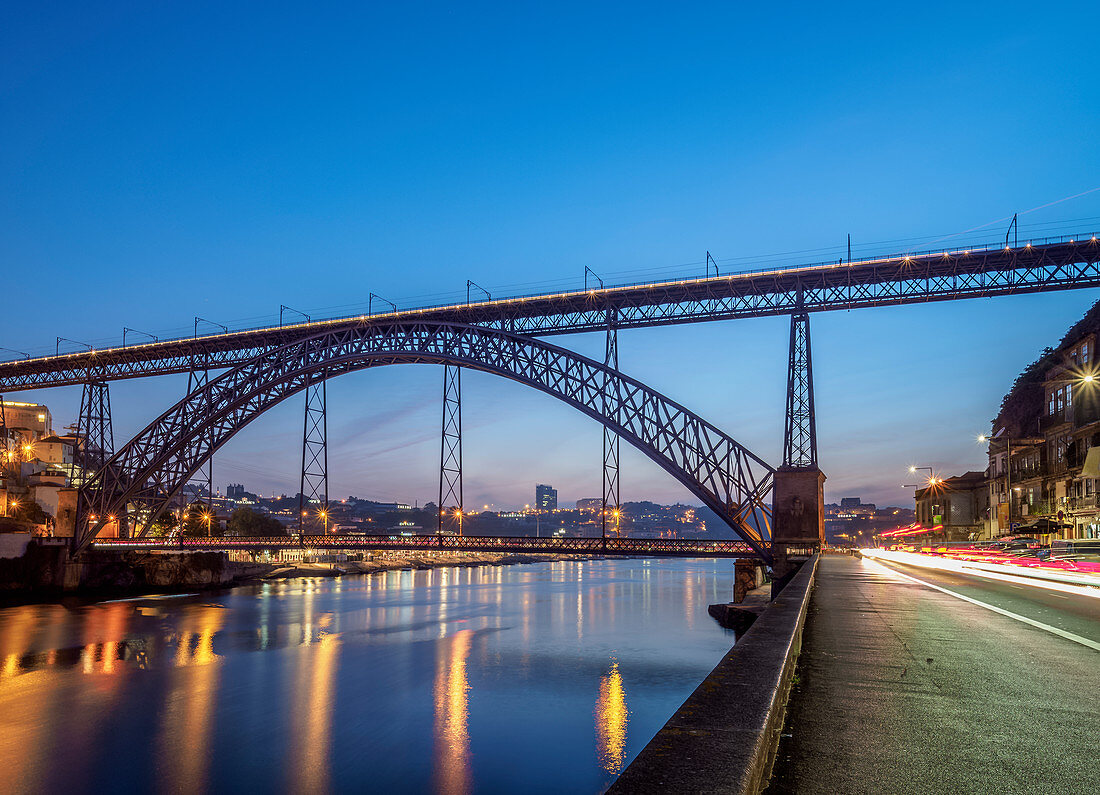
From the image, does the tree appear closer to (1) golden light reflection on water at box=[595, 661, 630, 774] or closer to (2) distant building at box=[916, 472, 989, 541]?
(1) golden light reflection on water at box=[595, 661, 630, 774]

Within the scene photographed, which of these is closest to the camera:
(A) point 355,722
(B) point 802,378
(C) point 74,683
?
(A) point 355,722

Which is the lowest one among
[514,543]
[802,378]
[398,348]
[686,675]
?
[686,675]

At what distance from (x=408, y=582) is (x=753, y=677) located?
7730 cm

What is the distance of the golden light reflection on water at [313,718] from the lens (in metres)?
14.2

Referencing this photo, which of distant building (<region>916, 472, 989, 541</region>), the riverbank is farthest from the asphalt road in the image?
the riverbank

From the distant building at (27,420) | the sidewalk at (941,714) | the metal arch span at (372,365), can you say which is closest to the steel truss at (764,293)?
the metal arch span at (372,365)

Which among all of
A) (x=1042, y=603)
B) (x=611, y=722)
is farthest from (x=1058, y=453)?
(x=1042, y=603)

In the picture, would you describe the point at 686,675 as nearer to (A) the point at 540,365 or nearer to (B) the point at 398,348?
(A) the point at 540,365

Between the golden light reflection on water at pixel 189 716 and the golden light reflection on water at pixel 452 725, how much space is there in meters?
4.39

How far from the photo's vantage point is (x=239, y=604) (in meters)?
47.9

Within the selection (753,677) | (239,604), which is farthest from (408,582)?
(753,677)

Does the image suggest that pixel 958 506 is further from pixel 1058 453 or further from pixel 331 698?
pixel 331 698

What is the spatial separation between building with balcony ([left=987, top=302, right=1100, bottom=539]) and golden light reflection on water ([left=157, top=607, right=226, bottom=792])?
1500 inches

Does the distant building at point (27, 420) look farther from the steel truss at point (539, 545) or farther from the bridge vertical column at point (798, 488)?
the bridge vertical column at point (798, 488)
